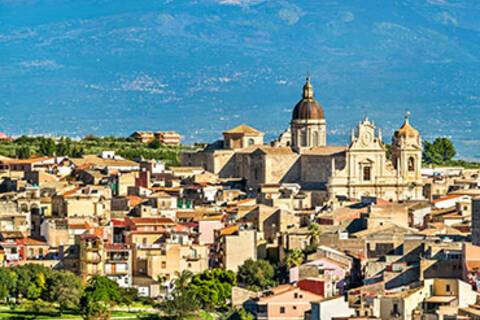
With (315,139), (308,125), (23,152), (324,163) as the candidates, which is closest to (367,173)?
(324,163)

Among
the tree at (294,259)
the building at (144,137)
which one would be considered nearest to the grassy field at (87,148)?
the building at (144,137)

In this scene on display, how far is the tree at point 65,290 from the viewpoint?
5116 cm

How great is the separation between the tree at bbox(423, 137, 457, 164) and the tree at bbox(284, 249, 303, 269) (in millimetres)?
49776

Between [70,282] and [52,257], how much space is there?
440 centimetres

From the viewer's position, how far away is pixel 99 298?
50781mm

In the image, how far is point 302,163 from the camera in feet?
256

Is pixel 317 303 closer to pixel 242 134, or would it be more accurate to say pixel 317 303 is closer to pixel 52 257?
pixel 52 257

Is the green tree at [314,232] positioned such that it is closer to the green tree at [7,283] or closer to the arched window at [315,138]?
the green tree at [7,283]

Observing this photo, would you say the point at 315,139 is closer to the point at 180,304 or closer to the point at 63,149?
the point at 63,149

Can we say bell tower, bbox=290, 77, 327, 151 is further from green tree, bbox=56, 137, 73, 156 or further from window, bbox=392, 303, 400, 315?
window, bbox=392, 303, 400, 315

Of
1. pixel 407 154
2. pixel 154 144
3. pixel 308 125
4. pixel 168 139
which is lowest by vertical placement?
pixel 407 154

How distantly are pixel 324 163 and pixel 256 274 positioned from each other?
24.0m

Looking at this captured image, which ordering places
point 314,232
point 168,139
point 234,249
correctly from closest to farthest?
point 234,249, point 314,232, point 168,139

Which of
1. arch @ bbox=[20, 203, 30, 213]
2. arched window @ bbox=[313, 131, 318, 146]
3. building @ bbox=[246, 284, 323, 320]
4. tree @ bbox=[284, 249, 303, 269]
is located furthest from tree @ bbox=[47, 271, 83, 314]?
arched window @ bbox=[313, 131, 318, 146]
